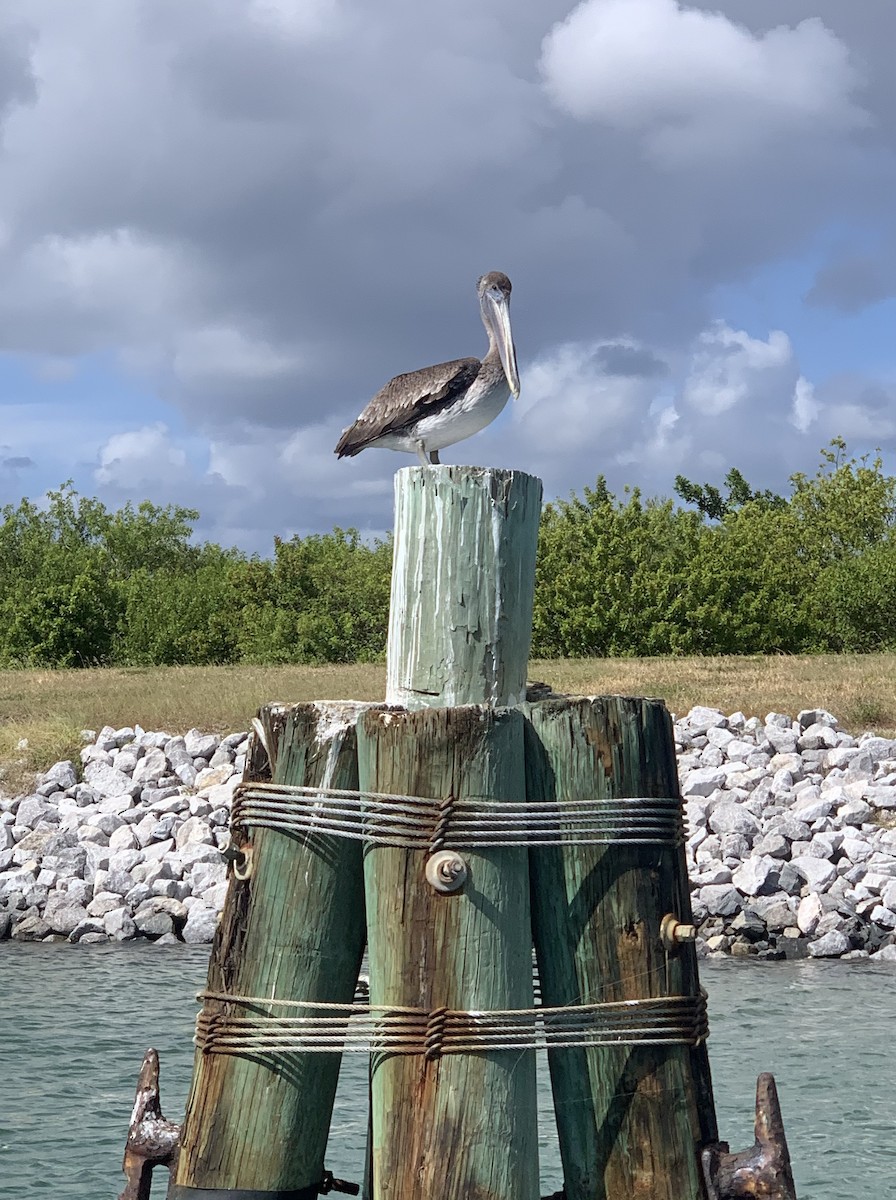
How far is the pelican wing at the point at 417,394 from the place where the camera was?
593cm

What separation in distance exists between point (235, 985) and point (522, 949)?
2.58 feet

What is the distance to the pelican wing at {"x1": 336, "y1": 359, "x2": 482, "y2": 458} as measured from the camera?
19.4 feet

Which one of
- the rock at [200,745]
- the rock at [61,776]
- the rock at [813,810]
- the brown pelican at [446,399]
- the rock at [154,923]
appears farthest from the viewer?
the rock at [200,745]

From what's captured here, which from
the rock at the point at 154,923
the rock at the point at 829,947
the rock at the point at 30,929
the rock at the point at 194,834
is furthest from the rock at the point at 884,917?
the rock at the point at 30,929

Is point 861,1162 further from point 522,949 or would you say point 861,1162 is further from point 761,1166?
point 522,949

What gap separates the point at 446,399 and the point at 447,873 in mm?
2974

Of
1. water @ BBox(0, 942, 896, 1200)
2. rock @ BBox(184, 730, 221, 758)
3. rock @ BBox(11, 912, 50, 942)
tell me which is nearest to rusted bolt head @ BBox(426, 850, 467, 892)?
water @ BBox(0, 942, 896, 1200)

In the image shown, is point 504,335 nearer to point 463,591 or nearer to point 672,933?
point 463,591

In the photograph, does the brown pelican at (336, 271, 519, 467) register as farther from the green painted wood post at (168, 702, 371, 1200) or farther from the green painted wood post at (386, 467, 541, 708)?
the green painted wood post at (168, 702, 371, 1200)

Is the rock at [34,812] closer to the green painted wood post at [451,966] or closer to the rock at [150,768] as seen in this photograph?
the rock at [150,768]

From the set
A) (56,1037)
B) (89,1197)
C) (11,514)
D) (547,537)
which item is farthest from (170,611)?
(89,1197)

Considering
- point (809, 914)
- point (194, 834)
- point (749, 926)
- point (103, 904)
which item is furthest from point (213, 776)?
point (809, 914)

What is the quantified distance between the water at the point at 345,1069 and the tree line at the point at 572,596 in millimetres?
18790

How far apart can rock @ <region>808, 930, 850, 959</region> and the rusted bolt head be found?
28.1 feet
